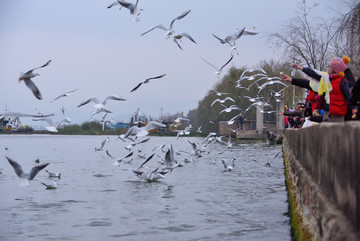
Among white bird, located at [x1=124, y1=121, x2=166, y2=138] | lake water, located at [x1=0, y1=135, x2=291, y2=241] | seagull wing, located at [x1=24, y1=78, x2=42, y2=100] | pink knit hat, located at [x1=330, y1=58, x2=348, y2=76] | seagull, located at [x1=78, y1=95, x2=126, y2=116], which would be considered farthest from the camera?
white bird, located at [x1=124, y1=121, x2=166, y2=138]

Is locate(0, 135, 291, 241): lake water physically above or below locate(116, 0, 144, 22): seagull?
below

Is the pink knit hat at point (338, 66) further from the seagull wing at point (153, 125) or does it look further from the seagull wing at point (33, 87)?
the seagull wing at point (153, 125)

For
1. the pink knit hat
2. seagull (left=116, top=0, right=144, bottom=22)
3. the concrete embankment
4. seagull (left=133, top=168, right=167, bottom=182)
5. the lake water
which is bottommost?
the lake water

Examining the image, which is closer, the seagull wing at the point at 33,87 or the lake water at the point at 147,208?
the lake water at the point at 147,208

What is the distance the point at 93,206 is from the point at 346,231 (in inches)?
357

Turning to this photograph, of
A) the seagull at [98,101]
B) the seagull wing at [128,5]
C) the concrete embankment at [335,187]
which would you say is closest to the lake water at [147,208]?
the seagull at [98,101]

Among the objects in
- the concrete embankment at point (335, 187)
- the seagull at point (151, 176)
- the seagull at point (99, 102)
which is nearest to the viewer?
the concrete embankment at point (335, 187)

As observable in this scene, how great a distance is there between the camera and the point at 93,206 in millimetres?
11922

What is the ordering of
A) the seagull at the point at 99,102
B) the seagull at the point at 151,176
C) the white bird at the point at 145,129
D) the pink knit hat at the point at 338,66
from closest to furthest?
the pink knit hat at the point at 338,66 → the seagull at the point at 99,102 → the white bird at the point at 145,129 → the seagull at the point at 151,176

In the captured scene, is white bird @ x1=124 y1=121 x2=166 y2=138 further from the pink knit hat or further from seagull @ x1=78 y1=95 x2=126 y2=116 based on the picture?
the pink knit hat

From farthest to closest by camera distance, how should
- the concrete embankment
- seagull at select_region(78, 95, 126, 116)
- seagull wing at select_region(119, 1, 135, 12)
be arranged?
seagull at select_region(78, 95, 126, 116)
seagull wing at select_region(119, 1, 135, 12)
the concrete embankment

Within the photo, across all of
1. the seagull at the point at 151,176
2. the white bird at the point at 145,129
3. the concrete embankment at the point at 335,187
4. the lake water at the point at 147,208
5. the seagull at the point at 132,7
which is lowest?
the lake water at the point at 147,208

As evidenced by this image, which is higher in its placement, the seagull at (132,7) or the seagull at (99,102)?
the seagull at (132,7)

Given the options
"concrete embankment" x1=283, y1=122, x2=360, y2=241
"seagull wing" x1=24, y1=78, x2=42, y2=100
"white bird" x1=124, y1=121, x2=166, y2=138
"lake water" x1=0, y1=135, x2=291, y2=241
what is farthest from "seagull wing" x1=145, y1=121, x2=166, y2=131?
"concrete embankment" x1=283, y1=122, x2=360, y2=241
